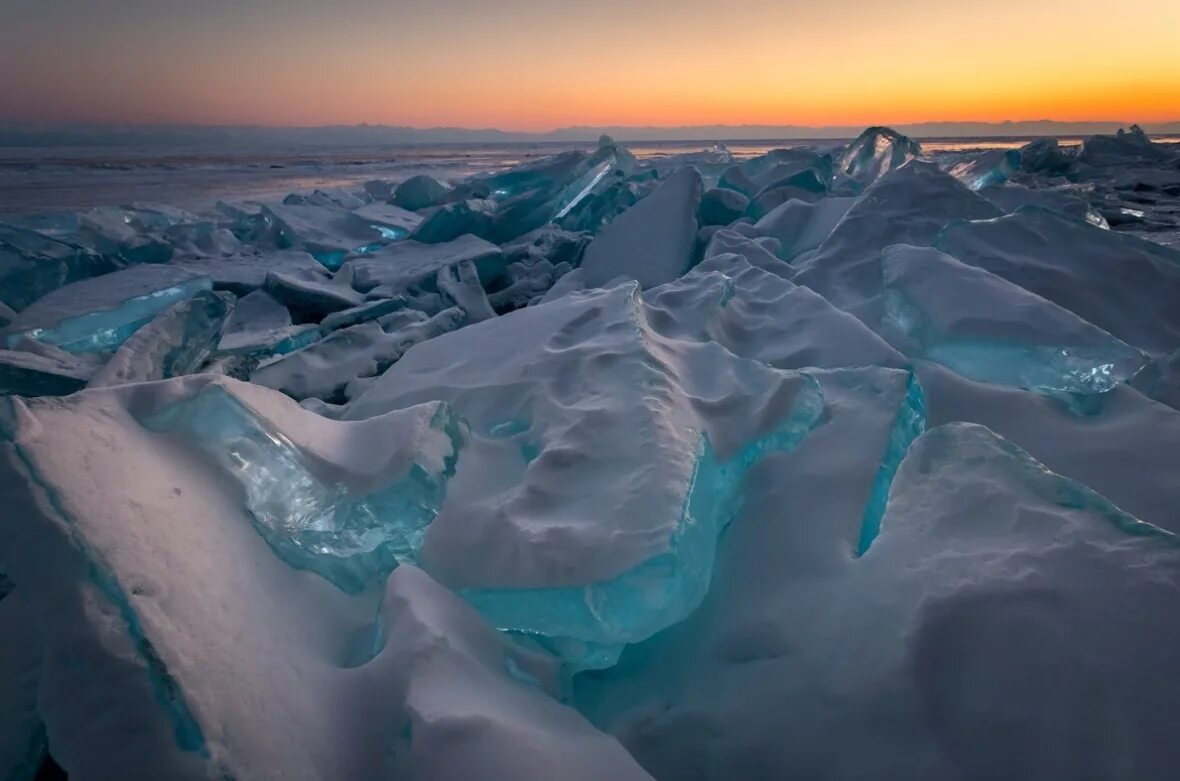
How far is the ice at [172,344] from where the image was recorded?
220 centimetres

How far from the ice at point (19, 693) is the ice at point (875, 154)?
22.1ft

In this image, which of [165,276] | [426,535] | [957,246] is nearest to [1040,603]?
[426,535]

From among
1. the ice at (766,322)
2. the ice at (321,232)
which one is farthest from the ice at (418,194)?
the ice at (766,322)

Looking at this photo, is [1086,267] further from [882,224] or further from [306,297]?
[306,297]

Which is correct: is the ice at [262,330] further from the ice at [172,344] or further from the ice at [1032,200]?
the ice at [1032,200]

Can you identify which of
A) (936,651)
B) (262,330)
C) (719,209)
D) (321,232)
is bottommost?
(262,330)

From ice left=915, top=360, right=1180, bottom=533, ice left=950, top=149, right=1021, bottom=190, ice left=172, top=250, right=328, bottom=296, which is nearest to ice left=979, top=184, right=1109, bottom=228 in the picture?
ice left=950, top=149, right=1021, bottom=190

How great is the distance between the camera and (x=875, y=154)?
22.8 ft

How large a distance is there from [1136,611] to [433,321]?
9.16ft

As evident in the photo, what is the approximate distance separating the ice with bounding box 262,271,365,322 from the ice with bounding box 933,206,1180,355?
292 cm

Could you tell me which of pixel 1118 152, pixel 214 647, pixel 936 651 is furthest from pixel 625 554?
pixel 1118 152

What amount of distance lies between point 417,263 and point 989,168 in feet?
17.1

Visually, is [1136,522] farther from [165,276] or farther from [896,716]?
[165,276]

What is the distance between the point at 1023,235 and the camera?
2.56 metres
